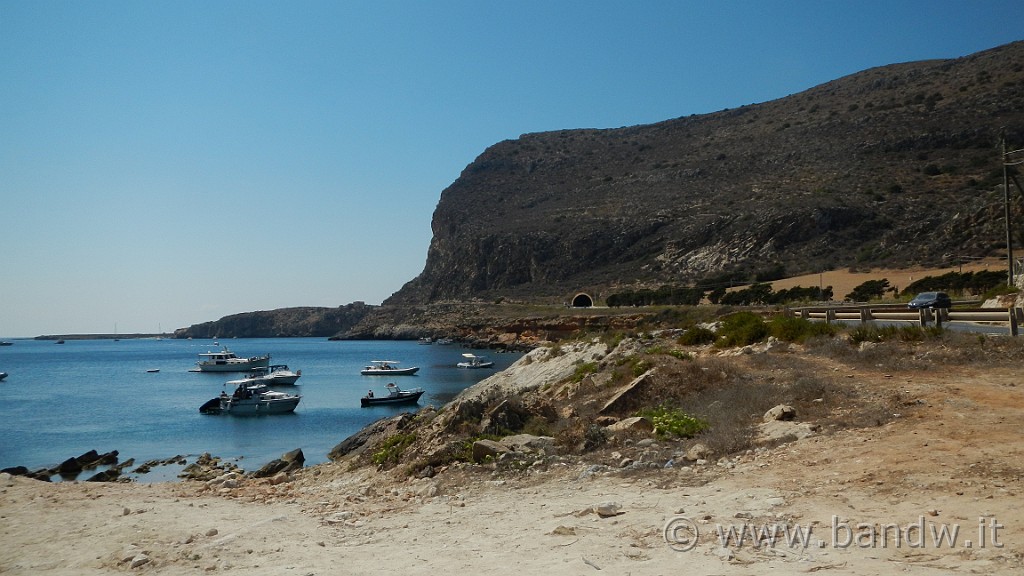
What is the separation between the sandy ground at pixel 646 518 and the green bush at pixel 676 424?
5.38 ft

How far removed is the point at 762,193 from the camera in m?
80.4

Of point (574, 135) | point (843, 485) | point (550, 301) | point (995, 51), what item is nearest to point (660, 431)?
point (843, 485)

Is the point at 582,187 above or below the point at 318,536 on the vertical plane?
above

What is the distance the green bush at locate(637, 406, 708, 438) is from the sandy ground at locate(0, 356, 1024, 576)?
5.38 feet

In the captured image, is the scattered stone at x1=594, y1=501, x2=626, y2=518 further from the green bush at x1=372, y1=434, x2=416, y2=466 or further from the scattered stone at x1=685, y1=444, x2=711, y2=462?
the green bush at x1=372, y1=434, x2=416, y2=466

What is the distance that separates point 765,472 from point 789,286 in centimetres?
5199

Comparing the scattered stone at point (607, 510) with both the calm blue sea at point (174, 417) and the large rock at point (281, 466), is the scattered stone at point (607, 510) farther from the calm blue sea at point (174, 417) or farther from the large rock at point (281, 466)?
the calm blue sea at point (174, 417)

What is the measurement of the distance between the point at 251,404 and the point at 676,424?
38642mm

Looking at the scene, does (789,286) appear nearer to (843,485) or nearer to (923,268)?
(923,268)

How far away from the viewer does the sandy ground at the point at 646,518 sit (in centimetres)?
587

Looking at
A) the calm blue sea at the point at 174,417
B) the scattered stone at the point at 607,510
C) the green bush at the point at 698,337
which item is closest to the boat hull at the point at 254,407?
the calm blue sea at the point at 174,417

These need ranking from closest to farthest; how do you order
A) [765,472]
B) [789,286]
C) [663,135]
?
[765,472], [789,286], [663,135]

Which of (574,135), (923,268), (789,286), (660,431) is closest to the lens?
(660,431)

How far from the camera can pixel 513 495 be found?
9.02 m
